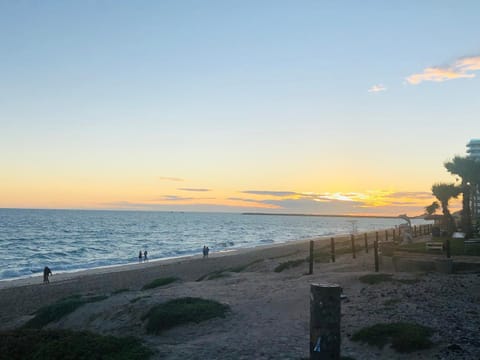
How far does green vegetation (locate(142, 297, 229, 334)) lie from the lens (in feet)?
41.6

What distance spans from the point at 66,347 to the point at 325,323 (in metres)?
6.12

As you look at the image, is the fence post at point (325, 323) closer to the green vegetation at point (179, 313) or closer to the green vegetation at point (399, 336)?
the green vegetation at point (399, 336)

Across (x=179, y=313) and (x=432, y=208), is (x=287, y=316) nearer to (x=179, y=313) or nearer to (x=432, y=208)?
(x=179, y=313)

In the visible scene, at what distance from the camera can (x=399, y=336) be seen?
9836 millimetres

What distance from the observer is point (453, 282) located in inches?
584

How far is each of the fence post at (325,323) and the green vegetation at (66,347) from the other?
5036 mm

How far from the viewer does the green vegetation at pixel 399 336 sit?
31.0 ft

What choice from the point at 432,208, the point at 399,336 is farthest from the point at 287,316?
the point at 432,208

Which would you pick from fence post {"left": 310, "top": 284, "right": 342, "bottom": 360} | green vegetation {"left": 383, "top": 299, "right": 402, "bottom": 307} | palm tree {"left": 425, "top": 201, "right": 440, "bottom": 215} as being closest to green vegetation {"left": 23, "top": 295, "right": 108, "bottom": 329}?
green vegetation {"left": 383, "top": 299, "right": 402, "bottom": 307}

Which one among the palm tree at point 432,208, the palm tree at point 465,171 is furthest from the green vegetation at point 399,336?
the palm tree at point 432,208

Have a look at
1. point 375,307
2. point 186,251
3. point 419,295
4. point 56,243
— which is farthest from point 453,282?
point 56,243

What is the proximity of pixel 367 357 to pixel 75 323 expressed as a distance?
10321 millimetres

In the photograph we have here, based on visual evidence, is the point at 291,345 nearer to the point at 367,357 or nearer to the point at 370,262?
the point at 367,357

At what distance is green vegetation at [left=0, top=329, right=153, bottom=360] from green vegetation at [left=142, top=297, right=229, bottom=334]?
257 cm
